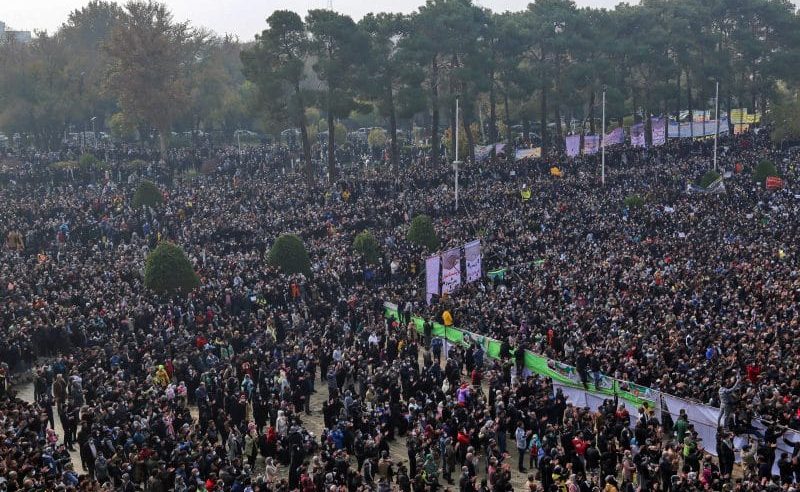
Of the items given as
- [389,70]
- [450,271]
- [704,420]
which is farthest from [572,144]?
[704,420]

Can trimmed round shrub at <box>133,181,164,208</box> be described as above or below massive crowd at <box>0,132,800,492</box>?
above

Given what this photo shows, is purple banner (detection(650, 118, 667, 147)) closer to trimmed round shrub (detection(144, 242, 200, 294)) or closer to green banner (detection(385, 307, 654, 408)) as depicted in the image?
green banner (detection(385, 307, 654, 408))

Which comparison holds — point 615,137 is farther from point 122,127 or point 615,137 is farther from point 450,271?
point 122,127

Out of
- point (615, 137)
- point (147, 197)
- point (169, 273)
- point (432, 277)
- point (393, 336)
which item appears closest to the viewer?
point (393, 336)

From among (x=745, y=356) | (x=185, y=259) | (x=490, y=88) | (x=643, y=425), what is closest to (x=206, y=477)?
(x=643, y=425)

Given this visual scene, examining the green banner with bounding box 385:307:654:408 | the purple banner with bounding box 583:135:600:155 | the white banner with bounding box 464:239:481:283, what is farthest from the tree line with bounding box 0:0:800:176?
the green banner with bounding box 385:307:654:408

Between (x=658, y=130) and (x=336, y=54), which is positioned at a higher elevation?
(x=336, y=54)
